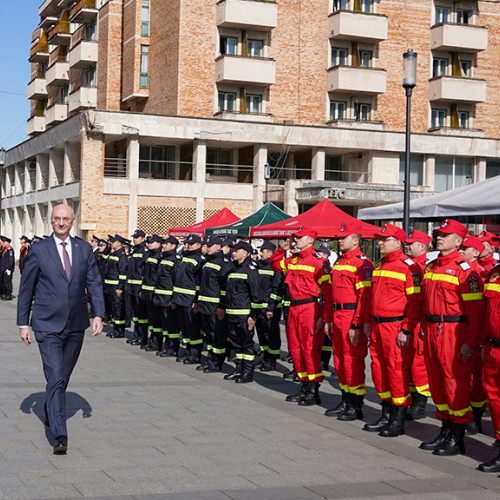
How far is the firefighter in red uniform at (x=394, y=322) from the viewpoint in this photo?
8.41 metres

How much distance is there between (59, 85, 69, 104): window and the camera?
191 feet

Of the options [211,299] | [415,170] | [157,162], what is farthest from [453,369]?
[415,170]

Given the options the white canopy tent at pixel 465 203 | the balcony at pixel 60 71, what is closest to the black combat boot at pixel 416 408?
the white canopy tent at pixel 465 203

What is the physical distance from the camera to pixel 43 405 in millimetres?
9398

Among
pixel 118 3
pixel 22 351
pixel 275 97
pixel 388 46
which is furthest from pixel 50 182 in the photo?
pixel 22 351

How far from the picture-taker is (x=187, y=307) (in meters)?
13.8

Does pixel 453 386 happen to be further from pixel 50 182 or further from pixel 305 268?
pixel 50 182

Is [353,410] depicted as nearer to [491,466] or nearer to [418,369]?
[418,369]

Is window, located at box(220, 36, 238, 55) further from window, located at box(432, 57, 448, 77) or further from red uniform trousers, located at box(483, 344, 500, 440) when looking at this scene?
red uniform trousers, located at box(483, 344, 500, 440)

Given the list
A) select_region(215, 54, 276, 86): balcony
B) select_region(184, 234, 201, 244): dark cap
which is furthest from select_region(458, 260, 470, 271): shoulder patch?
select_region(215, 54, 276, 86): balcony

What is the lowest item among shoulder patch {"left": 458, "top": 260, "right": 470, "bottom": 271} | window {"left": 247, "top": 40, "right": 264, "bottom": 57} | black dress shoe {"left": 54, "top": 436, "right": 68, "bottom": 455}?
black dress shoe {"left": 54, "top": 436, "right": 68, "bottom": 455}

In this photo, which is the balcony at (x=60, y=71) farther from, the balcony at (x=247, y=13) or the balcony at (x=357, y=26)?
the balcony at (x=357, y=26)

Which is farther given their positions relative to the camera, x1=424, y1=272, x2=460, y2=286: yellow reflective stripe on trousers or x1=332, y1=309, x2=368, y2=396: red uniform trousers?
x1=332, y1=309, x2=368, y2=396: red uniform trousers

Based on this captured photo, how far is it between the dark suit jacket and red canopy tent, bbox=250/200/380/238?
1054cm
